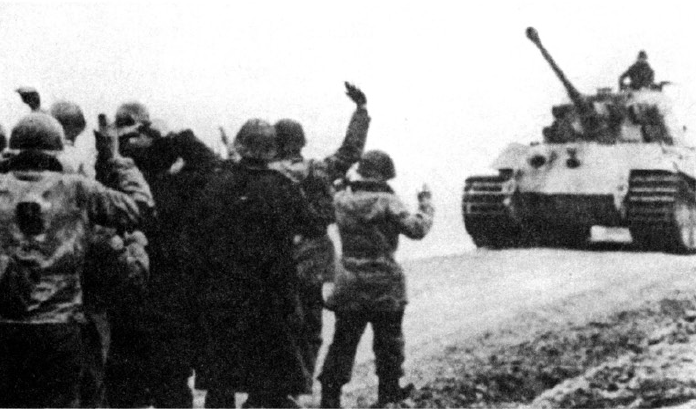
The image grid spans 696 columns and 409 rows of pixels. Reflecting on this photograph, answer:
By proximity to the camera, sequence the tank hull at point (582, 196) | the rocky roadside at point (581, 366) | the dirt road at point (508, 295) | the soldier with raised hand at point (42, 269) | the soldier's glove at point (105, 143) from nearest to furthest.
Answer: the soldier with raised hand at point (42, 269), the soldier's glove at point (105, 143), the rocky roadside at point (581, 366), the dirt road at point (508, 295), the tank hull at point (582, 196)

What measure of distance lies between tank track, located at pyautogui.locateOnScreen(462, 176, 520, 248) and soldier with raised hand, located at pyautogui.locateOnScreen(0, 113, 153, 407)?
1092 cm

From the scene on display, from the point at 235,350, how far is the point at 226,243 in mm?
556

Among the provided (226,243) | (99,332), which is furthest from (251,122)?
(99,332)

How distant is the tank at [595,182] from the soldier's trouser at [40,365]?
420 inches

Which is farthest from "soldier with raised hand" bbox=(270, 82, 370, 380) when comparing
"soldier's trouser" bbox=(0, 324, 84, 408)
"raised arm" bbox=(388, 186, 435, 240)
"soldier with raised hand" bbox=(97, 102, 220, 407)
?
"soldier's trouser" bbox=(0, 324, 84, 408)

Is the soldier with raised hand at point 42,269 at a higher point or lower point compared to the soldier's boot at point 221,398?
higher

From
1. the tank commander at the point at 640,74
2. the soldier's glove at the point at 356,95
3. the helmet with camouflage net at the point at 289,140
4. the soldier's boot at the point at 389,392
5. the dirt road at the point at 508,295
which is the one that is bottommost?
the dirt road at the point at 508,295

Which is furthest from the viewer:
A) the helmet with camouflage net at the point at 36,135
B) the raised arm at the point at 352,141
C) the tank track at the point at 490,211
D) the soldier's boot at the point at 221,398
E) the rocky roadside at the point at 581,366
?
the tank track at the point at 490,211

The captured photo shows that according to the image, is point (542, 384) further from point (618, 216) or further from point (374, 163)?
point (618, 216)

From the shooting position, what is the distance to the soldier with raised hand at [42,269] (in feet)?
13.9

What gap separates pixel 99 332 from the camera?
471cm

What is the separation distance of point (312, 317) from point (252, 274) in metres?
0.70

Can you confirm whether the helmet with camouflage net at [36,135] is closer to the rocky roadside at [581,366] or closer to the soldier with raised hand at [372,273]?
the soldier with raised hand at [372,273]

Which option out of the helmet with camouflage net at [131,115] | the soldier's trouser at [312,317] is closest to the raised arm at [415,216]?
the soldier's trouser at [312,317]
